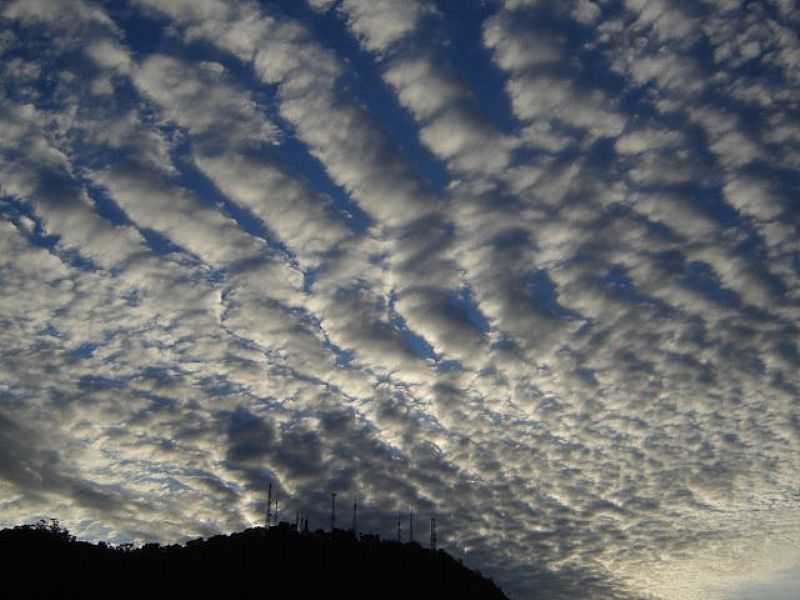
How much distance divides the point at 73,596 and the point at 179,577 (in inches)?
1102

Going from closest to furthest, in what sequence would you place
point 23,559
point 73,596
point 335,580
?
1. point 73,596
2. point 23,559
3. point 335,580

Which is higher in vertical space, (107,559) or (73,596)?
(107,559)

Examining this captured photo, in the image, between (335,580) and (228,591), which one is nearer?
(228,591)

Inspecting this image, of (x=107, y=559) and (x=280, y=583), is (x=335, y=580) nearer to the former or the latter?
(x=280, y=583)

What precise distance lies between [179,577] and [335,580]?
4381 centimetres

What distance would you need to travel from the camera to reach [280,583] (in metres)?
183

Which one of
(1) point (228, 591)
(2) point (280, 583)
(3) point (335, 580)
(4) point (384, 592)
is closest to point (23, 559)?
(1) point (228, 591)

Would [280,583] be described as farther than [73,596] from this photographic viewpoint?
Yes

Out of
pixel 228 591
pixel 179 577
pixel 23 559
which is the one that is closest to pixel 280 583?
pixel 228 591

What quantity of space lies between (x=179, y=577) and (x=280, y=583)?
1128 inches

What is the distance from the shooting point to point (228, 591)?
175 metres

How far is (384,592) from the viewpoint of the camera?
19612cm

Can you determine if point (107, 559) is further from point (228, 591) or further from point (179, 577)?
point (228, 591)

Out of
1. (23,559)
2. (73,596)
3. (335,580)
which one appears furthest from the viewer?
(335,580)
